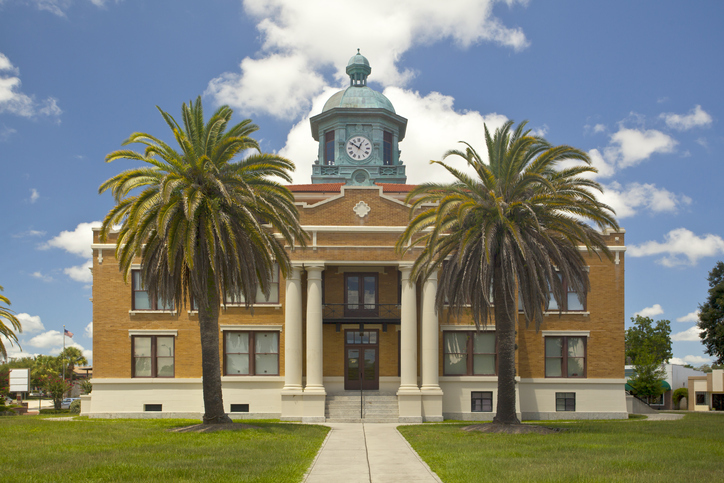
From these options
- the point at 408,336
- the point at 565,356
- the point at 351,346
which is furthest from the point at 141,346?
the point at 565,356

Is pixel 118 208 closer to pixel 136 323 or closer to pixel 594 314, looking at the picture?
pixel 136 323

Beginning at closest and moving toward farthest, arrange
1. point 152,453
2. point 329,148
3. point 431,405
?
1. point 152,453
2. point 431,405
3. point 329,148

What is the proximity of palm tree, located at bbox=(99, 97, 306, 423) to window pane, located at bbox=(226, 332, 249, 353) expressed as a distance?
9.03 m

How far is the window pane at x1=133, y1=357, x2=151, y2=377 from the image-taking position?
35250mm

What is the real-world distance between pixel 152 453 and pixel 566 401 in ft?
77.3

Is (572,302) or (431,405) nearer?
(431,405)

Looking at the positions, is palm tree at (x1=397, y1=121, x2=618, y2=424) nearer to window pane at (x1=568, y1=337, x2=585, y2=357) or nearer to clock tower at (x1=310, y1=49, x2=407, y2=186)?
window pane at (x1=568, y1=337, x2=585, y2=357)

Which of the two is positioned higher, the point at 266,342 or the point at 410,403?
the point at 266,342

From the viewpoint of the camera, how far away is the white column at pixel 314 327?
3312 centimetres

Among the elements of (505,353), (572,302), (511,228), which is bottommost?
(505,353)

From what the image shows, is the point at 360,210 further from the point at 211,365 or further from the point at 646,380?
the point at 646,380

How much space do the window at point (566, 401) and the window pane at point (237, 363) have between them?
1549 cm

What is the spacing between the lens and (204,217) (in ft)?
82.0

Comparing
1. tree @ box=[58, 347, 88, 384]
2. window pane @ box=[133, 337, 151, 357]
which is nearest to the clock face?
window pane @ box=[133, 337, 151, 357]
